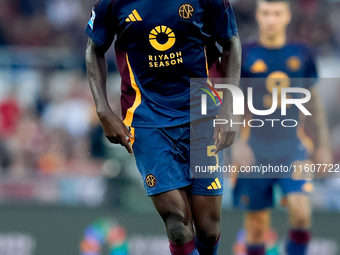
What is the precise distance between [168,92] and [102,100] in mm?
476

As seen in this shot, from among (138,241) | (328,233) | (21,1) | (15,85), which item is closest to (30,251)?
(138,241)

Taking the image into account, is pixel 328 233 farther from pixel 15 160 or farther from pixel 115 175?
pixel 15 160

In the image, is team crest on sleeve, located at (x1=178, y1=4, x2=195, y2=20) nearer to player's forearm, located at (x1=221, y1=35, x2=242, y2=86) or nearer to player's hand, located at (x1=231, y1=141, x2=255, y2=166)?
player's forearm, located at (x1=221, y1=35, x2=242, y2=86)

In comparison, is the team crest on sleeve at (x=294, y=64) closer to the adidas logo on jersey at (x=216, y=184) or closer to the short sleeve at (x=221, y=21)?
the short sleeve at (x=221, y=21)

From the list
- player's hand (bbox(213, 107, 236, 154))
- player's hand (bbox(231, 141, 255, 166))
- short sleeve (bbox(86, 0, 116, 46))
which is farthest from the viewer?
player's hand (bbox(231, 141, 255, 166))

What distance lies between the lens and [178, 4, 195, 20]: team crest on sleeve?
533 centimetres

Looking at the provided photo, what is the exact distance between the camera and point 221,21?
5477 millimetres

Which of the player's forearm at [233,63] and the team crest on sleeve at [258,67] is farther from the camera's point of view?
the team crest on sleeve at [258,67]

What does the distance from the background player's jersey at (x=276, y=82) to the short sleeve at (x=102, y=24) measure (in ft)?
7.93

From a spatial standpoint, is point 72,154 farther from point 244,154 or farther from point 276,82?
point 276,82

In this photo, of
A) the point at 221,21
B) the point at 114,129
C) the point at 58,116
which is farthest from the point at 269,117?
the point at 58,116

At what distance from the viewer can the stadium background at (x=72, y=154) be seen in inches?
373

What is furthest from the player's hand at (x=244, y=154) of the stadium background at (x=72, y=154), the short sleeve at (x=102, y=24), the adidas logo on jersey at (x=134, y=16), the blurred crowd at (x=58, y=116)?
the adidas logo on jersey at (x=134, y=16)

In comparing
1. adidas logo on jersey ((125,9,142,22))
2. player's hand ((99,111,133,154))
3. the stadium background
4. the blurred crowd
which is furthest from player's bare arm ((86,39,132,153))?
the blurred crowd
